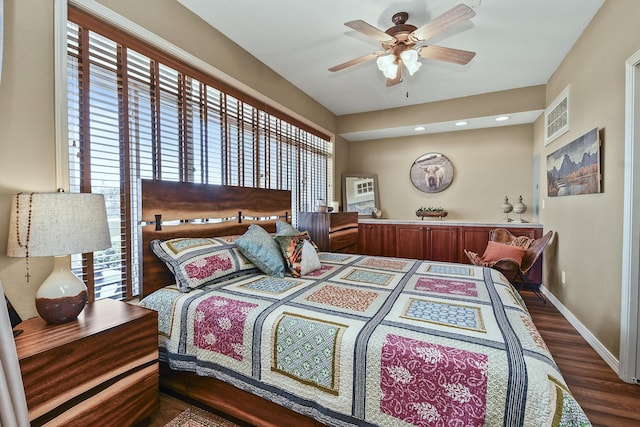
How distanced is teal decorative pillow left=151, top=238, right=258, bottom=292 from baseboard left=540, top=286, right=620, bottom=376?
2671 millimetres

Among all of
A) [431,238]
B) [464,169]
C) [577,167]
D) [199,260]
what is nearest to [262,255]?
[199,260]

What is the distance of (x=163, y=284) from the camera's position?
206 centimetres

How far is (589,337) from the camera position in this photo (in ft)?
7.94

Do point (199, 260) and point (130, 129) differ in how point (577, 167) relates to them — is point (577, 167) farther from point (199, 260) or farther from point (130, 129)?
point (130, 129)

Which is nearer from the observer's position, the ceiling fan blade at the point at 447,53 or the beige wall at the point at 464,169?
the ceiling fan blade at the point at 447,53

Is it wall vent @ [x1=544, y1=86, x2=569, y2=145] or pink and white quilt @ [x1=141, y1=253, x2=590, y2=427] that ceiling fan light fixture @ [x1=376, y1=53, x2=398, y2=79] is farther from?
wall vent @ [x1=544, y1=86, x2=569, y2=145]

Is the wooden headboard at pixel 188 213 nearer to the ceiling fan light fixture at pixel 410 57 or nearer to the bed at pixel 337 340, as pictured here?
the bed at pixel 337 340

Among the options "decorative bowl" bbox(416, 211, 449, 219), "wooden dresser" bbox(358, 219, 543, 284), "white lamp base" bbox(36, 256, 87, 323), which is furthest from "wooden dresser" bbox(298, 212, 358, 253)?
"white lamp base" bbox(36, 256, 87, 323)

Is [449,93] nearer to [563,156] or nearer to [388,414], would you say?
[563,156]

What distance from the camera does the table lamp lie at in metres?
1.24

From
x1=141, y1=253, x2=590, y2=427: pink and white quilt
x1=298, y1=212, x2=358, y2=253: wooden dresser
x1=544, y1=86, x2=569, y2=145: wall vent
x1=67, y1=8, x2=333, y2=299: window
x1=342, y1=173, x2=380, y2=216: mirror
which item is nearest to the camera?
x1=141, y1=253, x2=590, y2=427: pink and white quilt

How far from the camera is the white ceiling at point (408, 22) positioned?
231 centimetres

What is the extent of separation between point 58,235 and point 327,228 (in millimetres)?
2744

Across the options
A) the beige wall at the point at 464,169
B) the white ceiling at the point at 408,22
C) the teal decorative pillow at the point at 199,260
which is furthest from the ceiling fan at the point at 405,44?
the beige wall at the point at 464,169
